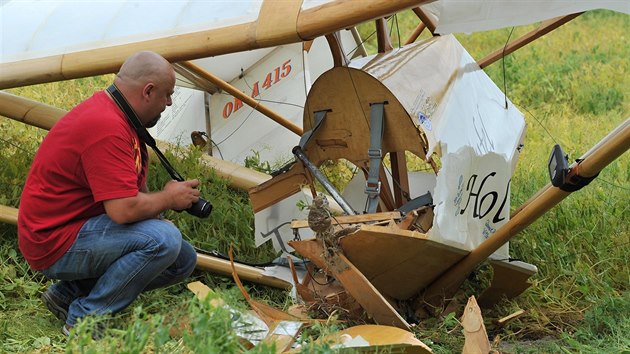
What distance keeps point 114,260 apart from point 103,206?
0.25 metres

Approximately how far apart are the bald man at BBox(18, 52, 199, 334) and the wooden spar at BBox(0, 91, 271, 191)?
193cm

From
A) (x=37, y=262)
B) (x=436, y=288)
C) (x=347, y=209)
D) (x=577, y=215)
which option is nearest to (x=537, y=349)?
(x=436, y=288)

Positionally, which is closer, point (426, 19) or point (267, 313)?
point (267, 313)

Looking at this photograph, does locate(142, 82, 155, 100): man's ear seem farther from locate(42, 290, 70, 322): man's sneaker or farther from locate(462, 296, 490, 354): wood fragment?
locate(462, 296, 490, 354): wood fragment

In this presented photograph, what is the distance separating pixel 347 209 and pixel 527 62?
6775mm

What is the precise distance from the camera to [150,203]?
4.82 m

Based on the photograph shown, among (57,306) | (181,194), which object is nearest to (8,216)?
(57,306)

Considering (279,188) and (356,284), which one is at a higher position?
(356,284)

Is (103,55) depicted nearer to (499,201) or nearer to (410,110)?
(410,110)

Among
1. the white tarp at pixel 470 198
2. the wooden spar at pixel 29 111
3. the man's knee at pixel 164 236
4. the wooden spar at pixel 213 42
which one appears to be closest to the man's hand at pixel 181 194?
the man's knee at pixel 164 236

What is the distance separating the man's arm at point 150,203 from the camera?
472 cm

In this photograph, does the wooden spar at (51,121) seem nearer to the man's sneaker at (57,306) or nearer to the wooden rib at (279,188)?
the wooden rib at (279,188)

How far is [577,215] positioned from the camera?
6500 mm

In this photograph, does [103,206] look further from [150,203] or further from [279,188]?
[279,188]
